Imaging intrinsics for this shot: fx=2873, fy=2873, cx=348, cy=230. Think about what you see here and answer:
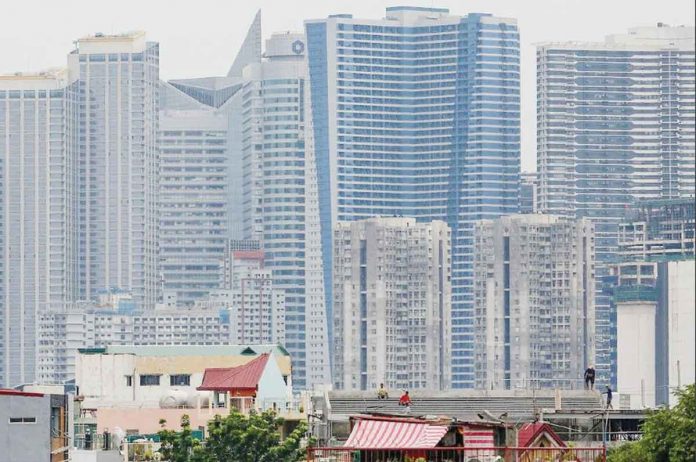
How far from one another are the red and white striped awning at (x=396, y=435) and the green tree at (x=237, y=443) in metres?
21.1

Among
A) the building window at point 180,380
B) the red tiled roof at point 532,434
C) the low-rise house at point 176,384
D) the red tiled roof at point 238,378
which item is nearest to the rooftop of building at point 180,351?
the low-rise house at point 176,384

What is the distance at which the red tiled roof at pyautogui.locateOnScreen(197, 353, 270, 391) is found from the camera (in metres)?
72.5

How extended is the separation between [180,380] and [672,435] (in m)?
53.6

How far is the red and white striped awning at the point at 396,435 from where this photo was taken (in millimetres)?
31297

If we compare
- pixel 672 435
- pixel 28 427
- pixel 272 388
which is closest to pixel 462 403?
pixel 28 427

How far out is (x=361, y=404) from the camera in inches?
2147

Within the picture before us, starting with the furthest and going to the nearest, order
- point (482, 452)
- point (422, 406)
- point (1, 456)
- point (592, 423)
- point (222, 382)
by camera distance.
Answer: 1. point (222, 382)
2. point (422, 406)
3. point (592, 423)
4. point (1, 456)
5. point (482, 452)

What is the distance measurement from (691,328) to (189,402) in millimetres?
53100

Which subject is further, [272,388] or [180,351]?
[180,351]

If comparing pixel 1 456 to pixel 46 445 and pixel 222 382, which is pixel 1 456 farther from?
pixel 222 382

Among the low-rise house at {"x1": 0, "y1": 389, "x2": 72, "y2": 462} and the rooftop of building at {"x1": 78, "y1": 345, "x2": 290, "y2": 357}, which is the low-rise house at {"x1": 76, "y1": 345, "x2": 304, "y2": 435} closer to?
the rooftop of building at {"x1": 78, "y1": 345, "x2": 290, "y2": 357}

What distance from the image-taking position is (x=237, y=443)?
5481cm

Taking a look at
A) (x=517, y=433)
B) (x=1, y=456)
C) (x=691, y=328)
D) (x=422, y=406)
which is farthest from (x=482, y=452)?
(x=422, y=406)

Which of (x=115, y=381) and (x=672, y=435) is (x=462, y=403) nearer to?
(x=672, y=435)
